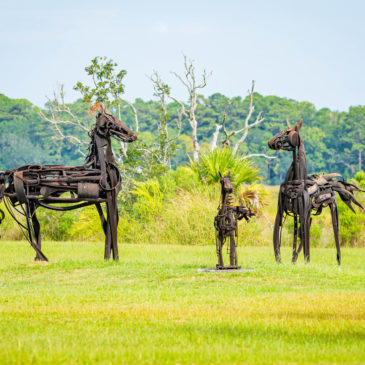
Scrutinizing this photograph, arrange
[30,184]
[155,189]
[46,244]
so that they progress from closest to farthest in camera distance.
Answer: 1. [30,184]
2. [46,244]
3. [155,189]

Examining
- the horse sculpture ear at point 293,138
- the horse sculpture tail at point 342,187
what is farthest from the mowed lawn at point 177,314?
the horse sculpture ear at point 293,138

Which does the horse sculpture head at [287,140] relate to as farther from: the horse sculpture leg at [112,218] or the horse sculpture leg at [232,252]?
the horse sculpture leg at [112,218]

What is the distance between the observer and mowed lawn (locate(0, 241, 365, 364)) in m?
7.66

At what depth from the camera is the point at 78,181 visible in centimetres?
1582

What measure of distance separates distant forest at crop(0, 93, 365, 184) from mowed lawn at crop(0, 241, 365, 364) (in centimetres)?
6453

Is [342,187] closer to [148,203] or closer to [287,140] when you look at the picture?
[287,140]

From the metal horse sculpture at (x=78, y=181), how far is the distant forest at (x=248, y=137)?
62226mm

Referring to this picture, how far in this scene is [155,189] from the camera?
26.1 m

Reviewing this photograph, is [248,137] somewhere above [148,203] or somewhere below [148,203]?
above

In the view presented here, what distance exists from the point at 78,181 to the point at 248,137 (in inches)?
2873

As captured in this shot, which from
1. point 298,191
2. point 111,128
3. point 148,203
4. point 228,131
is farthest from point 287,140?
point 228,131

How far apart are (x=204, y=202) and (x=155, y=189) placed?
258 centimetres

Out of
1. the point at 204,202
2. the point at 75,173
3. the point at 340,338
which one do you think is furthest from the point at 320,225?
the point at 340,338

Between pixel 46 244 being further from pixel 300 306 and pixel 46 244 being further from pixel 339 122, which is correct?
pixel 339 122
